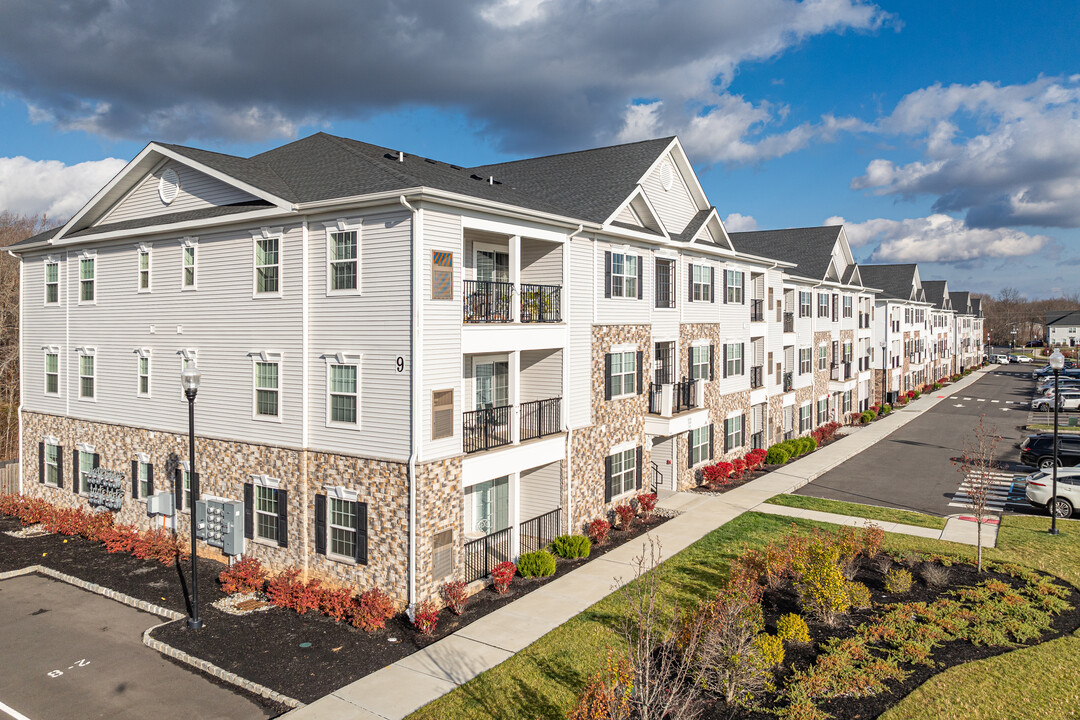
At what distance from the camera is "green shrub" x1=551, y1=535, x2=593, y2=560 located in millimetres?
18766

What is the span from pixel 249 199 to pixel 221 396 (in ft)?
17.8

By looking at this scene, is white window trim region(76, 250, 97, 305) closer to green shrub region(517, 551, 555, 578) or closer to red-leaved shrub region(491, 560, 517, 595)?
red-leaved shrub region(491, 560, 517, 595)

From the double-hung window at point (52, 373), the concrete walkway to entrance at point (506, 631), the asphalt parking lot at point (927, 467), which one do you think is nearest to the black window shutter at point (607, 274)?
the concrete walkway to entrance at point (506, 631)

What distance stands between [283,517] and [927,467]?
29.5 metres

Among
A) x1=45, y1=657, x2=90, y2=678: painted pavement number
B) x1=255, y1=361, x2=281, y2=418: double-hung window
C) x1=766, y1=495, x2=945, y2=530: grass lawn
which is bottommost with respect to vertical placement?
x1=45, y1=657, x2=90, y2=678: painted pavement number

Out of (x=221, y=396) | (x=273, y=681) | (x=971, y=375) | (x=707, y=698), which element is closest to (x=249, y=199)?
(x=221, y=396)

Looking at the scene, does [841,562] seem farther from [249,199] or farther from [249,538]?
[249,199]

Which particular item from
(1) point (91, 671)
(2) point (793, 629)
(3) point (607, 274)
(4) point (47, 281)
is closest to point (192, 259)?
(4) point (47, 281)

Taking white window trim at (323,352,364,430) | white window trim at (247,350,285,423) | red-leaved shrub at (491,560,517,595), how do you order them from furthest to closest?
white window trim at (247,350,285,423) < red-leaved shrub at (491,560,517,595) < white window trim at (323,352,364,430)

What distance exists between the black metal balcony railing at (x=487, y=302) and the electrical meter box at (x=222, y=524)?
799 cm

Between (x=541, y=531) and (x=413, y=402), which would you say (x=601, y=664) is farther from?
(x=541, y=531)

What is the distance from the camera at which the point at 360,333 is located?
15.7m

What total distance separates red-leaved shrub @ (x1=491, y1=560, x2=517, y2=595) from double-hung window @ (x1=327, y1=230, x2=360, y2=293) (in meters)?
7.57

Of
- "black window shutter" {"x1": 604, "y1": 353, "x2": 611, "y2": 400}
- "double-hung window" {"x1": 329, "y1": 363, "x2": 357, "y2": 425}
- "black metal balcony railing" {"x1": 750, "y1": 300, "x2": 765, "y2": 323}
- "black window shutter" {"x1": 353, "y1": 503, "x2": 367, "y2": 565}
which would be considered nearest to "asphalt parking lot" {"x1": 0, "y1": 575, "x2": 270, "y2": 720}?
"black window shutter" {"x1": 353, "y1": 503, "x2": 367, "y2": 565}
